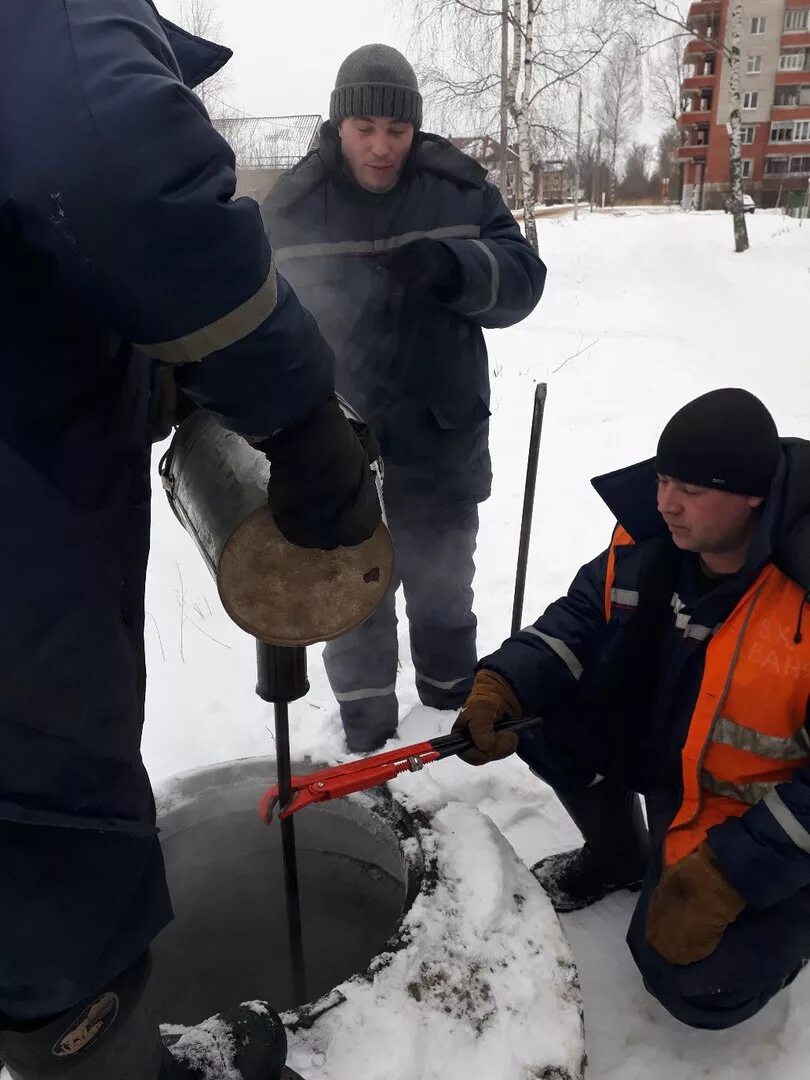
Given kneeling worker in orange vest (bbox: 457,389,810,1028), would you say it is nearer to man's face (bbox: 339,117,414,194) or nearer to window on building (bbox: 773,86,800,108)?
man's face (bbox: 339,117,414,194)

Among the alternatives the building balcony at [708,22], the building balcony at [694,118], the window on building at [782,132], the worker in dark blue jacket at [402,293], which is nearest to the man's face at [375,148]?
the worker in dark blue jacket at [402,293]

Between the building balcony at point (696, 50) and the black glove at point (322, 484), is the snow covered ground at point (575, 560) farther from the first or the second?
the building balcony at point (696, 50)

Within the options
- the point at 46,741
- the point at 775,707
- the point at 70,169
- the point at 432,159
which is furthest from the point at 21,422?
the point at 432,159

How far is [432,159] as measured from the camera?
92.9 inches

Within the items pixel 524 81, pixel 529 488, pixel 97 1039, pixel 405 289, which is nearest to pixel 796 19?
pixel 524 81

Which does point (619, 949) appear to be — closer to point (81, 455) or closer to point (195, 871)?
point (195, 871)

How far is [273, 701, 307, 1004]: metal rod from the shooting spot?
5.21ft

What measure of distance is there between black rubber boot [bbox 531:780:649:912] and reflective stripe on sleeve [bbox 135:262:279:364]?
151 cm

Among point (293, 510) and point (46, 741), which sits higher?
point (293, 510)

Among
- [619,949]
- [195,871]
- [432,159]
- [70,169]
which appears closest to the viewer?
[70,169]

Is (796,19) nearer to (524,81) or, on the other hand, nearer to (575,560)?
(524,81)

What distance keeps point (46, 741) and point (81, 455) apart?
36 cm

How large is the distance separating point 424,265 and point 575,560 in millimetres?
2339

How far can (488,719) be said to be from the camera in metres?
1.75
